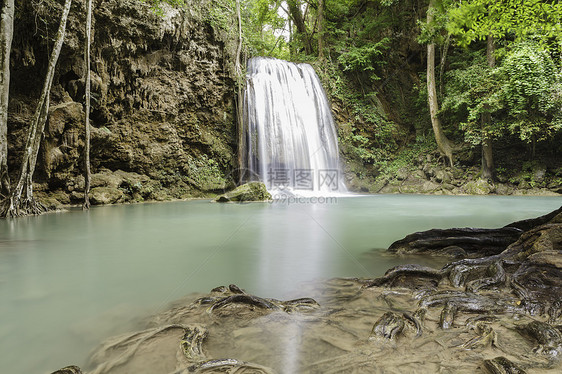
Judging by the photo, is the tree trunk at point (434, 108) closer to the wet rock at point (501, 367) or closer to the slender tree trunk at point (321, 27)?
the slender tree trunk at point (321, 27)

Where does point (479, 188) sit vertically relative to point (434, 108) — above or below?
below

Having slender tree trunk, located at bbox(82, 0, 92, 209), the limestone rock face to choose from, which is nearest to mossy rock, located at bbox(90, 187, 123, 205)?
the limestone rock face

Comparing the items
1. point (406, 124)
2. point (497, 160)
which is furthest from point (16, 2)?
point (497, 160)

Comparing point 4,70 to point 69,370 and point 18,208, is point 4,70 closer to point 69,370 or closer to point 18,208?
point 18,208

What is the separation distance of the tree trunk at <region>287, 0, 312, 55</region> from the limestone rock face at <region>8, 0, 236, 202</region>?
24.4ft

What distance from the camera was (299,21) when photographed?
1859 centimetres

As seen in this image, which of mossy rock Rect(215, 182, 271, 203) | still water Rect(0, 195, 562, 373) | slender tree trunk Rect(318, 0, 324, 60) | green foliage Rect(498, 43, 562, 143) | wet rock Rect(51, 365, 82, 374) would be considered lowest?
still water Rect(0, 195, 562, 373)

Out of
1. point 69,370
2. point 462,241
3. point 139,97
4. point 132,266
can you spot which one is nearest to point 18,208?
point 132,266

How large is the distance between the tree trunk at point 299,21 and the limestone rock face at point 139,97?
744 centimetres

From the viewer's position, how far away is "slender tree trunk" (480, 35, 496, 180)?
41.0 feet

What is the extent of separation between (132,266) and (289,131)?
11.7 metres

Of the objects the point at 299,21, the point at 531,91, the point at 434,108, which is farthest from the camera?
the point at 299,21

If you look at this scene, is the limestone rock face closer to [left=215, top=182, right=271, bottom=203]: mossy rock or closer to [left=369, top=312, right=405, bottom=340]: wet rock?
[left=215, top=182, right=271, bottom=203]: mossy rock

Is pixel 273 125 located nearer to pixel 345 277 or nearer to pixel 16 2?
pixel 16 2
